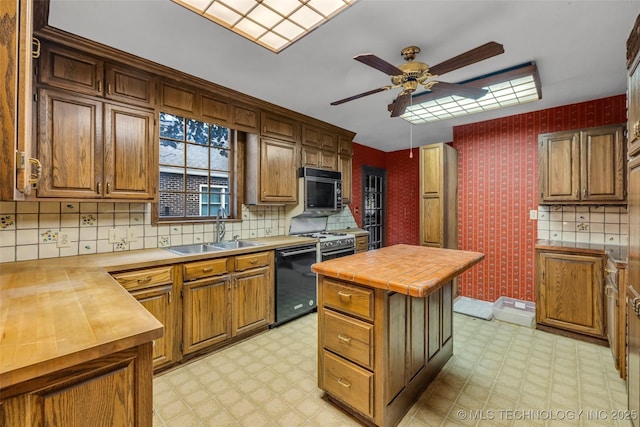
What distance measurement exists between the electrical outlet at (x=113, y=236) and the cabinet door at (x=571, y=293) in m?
4.14

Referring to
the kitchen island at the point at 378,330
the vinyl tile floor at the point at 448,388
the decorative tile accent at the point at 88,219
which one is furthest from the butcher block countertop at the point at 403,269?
the decorative tile accent at the point at 88,219

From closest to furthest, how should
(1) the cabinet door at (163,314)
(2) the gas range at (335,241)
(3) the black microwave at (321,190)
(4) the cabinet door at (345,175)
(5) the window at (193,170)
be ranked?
(1) the cabinet door at (163,314), (5) the window at (193,170), (2) the gas range at (335,241), (3) the black microwave at (321,190), (4) the cabinet door at (345,175)

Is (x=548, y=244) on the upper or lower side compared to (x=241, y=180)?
lower

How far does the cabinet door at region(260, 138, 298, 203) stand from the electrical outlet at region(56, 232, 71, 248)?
1.74 metres

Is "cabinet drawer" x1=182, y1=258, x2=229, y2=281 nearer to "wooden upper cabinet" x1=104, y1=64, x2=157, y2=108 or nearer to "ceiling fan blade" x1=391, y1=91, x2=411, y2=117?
"wooden upper cabinet" x1=104, y1=64, x2=157, y2=108

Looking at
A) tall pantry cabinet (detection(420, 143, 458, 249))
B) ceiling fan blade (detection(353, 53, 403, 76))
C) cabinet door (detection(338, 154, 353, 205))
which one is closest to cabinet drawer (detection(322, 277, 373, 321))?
ceiling fan blade (detection(353, 53, 403, 76))

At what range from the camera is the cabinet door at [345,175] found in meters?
4.46

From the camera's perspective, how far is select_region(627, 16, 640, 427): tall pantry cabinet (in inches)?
54.8

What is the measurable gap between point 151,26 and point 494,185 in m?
4.12

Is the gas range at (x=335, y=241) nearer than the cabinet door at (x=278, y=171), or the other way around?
the cabinet door at (x=278, y=171)

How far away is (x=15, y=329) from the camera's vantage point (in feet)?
3.11

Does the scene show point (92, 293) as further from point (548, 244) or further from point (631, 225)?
point (548, 244)

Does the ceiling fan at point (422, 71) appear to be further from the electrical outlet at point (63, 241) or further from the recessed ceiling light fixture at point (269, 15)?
the electrical outlet at point (63, 241)

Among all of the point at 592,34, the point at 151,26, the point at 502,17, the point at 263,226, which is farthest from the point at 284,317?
the point at 592,34
